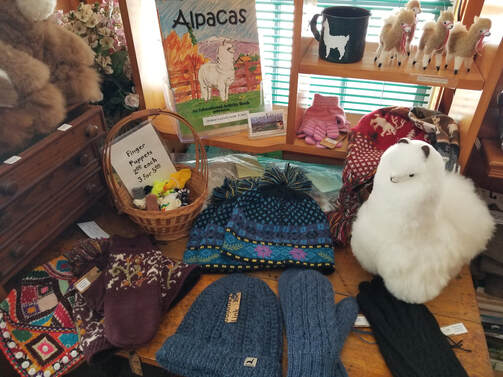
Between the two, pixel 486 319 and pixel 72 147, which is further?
pixel 486 319

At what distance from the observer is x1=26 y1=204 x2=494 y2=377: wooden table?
0.88 metres

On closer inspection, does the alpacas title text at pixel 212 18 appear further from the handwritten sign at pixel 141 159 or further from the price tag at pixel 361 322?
the price tag at pixel 361 322

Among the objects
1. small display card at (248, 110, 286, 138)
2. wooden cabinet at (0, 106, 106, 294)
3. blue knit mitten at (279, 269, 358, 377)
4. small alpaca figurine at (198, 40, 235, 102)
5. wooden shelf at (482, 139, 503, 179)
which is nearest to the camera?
blue knit mitten at (279, 269, 358, 377)

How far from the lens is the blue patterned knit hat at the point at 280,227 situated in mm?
1079

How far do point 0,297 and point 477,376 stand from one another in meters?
1.18

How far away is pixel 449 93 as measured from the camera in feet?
4.19

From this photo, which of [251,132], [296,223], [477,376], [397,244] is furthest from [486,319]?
[251,132]

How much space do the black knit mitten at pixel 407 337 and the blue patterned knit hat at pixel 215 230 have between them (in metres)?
0.35

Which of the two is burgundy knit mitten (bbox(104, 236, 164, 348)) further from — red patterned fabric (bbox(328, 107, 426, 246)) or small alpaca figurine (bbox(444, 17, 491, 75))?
small alpaca figurine (bbox(444, 17, 491, 75))

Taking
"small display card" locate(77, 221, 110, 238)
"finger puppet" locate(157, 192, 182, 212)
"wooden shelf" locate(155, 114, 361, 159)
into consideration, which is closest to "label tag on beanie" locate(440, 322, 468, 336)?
"wooden shelf" locate(155, 114, 361, 159)

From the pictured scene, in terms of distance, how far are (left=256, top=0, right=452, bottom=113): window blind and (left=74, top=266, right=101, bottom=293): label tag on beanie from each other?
36.5 inches

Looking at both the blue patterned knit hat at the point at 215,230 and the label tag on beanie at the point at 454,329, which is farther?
the blue patterned knit hat at the point at 215,230

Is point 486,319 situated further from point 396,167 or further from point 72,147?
point 72,147

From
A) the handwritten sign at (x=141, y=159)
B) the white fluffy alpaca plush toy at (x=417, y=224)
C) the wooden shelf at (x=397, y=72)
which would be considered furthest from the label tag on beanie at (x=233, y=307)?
the wooden shelf at (x=397, y=72)
